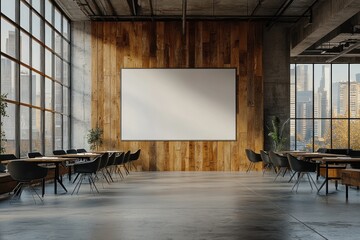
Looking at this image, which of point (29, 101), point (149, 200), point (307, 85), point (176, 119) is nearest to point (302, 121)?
point (307, 85)

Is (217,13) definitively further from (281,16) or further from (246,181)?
(246,181)

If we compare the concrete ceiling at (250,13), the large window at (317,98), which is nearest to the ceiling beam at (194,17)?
the concrete ceiling at (250,13)

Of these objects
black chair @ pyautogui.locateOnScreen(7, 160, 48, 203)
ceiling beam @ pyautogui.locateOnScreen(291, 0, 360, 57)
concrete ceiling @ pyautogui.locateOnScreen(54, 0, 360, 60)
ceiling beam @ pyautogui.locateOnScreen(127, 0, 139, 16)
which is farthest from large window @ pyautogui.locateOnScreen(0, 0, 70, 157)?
ceiling beam @ pyautogui.locateOnScreen(291, 0, 360, 57)

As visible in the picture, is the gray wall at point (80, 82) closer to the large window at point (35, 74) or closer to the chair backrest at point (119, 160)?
the large window at point (35, 74)

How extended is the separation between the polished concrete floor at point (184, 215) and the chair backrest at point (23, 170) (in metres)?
0.43

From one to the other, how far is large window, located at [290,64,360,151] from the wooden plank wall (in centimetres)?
492

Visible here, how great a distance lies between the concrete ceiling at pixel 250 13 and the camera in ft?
55.8

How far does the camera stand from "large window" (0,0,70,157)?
41.7ft

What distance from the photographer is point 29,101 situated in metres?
14.2

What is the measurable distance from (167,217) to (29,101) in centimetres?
762

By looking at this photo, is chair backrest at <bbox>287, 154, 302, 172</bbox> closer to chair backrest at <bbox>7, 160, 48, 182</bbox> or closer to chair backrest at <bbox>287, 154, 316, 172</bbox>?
chair backrest at <bbox>287, 154, 316, 172</bbox>

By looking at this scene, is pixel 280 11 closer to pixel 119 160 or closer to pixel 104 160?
pixel 119 160

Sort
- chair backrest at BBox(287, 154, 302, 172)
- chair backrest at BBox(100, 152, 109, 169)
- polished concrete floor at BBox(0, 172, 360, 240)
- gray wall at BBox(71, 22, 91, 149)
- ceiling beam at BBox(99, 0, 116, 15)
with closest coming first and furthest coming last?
1. polished concrete floor at BBox(0, 172, 360, 240)
2. chair backrest at BBox(287, 154, 302, 172)
3. chair backrest at BBox(100, 152, 109, 169)
4. ceiling beam at BBox(99, 0, 116, 15)
5. gray wall at BBox(71, 22, 91, 149)

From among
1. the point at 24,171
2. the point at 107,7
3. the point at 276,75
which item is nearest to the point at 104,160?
the point at 24,171
